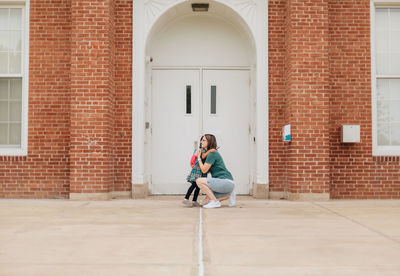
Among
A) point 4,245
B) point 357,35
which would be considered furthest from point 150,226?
point 357,35

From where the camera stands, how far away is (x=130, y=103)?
1012cm

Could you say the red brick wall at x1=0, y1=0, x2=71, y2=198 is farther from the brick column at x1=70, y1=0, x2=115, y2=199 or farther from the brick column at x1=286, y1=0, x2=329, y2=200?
the brick column at x1=286, y1=0, x2=329, y2=200

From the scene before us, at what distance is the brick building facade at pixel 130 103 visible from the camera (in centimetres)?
954

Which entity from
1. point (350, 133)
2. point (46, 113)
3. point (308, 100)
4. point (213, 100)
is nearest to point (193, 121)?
point (213, 100)

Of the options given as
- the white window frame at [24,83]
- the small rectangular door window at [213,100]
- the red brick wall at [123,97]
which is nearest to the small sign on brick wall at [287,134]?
the small rectangular door window at [213,100]

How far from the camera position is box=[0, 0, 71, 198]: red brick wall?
32.5 feet

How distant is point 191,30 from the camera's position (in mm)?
10852

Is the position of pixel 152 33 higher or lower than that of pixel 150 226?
higher

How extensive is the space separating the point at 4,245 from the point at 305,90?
626 cm

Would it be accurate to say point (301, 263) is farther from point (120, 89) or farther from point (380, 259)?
point (120, 89)

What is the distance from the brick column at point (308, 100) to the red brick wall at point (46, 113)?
14.2ft

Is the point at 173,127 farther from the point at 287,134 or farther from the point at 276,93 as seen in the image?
the point at 287,134

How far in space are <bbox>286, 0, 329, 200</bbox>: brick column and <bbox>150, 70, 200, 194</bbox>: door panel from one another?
82.5 inches

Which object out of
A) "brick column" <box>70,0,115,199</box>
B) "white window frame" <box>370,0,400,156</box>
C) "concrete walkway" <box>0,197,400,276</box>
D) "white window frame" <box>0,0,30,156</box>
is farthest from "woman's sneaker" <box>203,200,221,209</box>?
"white window frame" <box>0,0,30,156</box>
